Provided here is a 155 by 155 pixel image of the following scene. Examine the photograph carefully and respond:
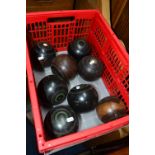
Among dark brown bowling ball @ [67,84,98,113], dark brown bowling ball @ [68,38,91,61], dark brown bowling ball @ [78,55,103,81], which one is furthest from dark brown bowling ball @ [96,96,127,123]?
dark brown bowling ball @ [68,38,91,61]

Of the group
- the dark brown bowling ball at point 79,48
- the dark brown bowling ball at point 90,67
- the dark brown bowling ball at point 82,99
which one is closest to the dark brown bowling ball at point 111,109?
the dark brown bowling ball at point 82,99

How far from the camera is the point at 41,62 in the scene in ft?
3.95

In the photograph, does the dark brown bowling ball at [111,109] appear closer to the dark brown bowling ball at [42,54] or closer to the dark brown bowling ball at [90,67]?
the dark brown bowling ball at [90,67]

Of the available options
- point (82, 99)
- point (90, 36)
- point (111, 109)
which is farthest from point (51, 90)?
point (90, 36)

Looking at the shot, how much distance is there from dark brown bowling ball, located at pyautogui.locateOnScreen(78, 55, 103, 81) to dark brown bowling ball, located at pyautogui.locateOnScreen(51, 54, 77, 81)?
0.14 feet

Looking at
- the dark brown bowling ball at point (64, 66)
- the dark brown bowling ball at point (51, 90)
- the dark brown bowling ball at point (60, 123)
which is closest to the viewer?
the dark brown bowling ball at point (60, 123)

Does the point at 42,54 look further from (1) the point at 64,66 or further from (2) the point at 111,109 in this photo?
(2) the point at 111,109

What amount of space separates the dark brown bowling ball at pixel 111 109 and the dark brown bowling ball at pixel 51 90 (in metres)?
0.20

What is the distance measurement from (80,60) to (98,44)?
14cm

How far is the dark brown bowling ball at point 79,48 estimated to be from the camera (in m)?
1.23
